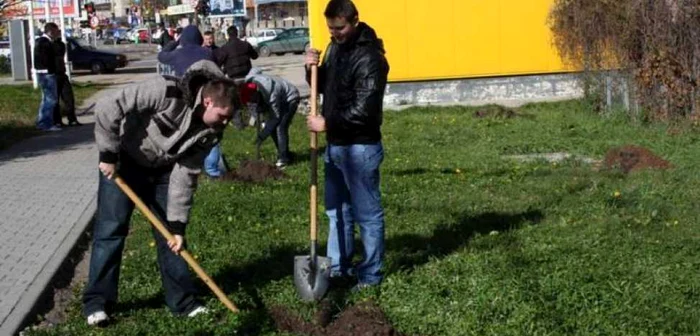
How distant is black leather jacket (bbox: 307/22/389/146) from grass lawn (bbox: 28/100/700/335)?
0.95 meters

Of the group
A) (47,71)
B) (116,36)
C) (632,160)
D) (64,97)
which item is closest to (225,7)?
(64,97)

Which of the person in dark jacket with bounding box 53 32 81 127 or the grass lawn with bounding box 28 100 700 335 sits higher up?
the person in dark jacket with bounding box 53 32 81 127

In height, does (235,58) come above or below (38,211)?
above

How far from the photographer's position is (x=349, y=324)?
561cm

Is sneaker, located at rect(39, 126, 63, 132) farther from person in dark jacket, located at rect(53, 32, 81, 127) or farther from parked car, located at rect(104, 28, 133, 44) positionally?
parked car, located at rect(104, 28, 133, 44)

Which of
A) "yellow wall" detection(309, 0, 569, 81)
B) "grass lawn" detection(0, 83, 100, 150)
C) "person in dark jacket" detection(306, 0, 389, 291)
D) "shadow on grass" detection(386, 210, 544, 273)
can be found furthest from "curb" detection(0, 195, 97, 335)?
"yellow wall" detection(309, 0, 569, 81)

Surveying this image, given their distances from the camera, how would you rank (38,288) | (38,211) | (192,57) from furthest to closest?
(192,57) → (38,211) → (38,288)

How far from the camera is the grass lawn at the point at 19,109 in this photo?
16734 mm

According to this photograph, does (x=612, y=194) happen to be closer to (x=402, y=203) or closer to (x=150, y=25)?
(x=402, y=203)

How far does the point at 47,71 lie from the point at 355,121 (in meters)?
12.3

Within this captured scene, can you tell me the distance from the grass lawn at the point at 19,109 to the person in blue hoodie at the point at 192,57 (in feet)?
17.1

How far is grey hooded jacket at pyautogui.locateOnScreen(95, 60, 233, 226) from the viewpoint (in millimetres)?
5453

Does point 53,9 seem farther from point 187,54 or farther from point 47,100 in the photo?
point 187,54

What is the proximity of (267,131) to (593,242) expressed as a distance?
5160 mm
